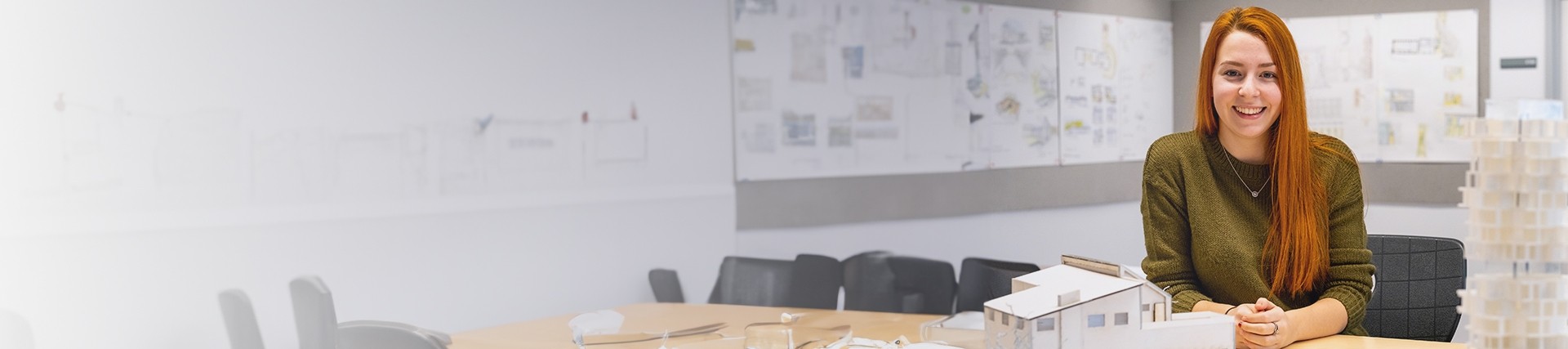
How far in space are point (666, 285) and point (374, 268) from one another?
115 centimetres

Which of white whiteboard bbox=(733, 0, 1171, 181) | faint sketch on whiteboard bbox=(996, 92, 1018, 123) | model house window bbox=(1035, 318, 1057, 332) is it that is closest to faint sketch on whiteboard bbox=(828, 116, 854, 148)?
white whiteboard bbox=(733, 0, 1171, 181)

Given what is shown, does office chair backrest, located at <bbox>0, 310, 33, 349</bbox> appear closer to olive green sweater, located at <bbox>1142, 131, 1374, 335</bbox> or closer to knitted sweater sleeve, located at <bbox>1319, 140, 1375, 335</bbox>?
olive green sweater, located at <bbox>1142, 131, 1374, 335</bbox>

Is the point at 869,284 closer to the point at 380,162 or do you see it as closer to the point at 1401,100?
the point at 380,162

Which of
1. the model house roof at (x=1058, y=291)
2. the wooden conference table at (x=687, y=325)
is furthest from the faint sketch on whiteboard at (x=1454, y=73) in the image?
the model house roof at (x=1058, y=291)

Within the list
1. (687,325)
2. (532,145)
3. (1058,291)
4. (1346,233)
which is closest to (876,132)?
(532,145)

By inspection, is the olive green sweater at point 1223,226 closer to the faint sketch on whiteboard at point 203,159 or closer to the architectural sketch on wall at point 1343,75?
the faint sketch on whiteboard at point 203,159

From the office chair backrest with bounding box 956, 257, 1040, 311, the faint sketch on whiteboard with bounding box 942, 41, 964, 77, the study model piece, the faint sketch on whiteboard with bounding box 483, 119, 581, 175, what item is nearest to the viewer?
the study model piece

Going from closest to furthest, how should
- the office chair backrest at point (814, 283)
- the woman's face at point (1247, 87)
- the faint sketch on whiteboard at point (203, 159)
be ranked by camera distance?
the woman's face at point (1247, 87), the faint sketch on whiteboard at point (203, 159), the office chair backrest at point (814, 283)

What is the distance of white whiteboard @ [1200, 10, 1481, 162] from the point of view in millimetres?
4461

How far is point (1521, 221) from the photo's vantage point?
1396mm

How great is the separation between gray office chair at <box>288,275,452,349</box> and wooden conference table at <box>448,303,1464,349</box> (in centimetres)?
9

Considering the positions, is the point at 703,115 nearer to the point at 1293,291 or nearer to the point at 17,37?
the point at 17,37

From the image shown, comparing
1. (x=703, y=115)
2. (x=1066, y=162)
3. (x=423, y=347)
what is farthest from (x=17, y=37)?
(x=1066, y=162)

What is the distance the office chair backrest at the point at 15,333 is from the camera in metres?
2.66
